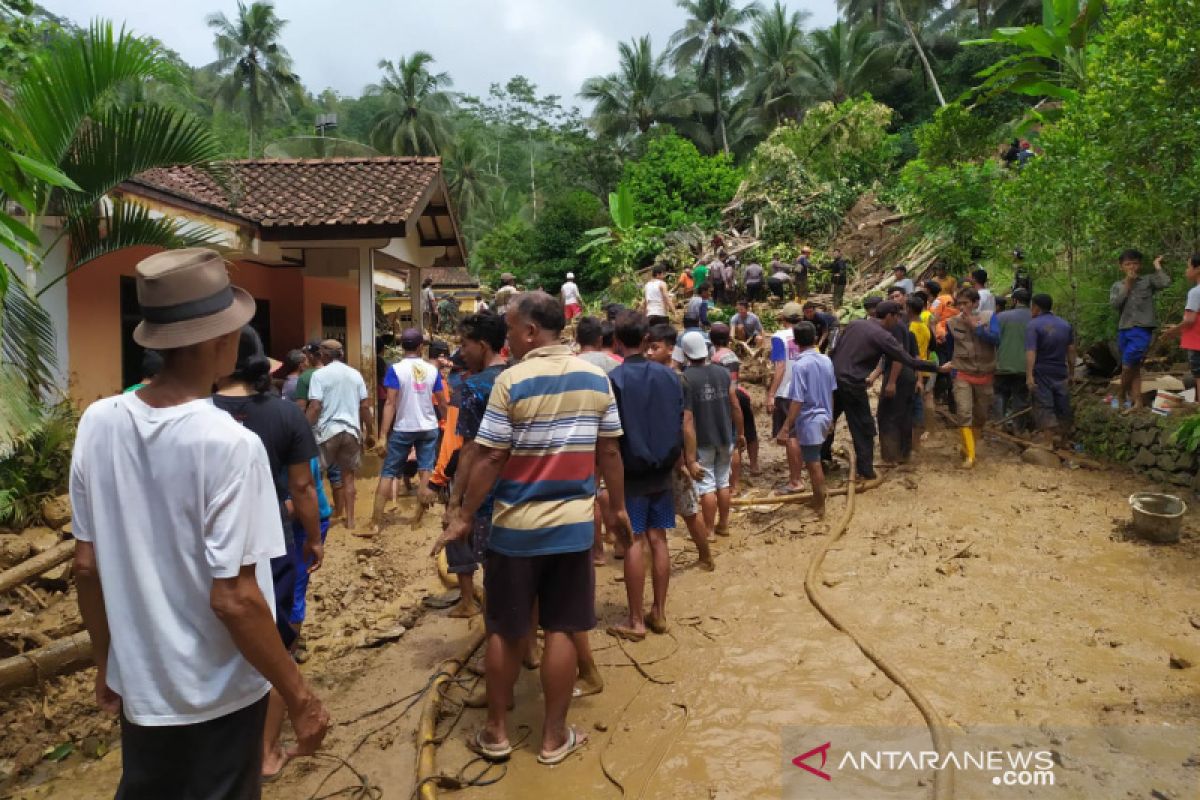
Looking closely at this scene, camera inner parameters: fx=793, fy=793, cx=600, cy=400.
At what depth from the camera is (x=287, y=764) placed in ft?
12.3

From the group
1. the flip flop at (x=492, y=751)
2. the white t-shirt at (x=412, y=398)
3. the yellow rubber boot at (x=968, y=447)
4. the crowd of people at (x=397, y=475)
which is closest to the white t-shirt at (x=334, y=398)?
the crowd of people at (x=397, y=475)

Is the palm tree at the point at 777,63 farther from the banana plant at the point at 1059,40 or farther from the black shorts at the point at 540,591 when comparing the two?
the black shorts at the point at 540,591

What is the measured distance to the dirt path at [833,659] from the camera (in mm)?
3611

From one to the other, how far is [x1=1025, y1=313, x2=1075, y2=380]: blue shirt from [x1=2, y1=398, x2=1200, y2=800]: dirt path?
177 centimetres

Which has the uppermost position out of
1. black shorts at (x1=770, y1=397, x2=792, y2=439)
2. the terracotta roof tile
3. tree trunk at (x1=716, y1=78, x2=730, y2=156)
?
tree trunk at (x1=716, y1=78, x2=730, y2=156)

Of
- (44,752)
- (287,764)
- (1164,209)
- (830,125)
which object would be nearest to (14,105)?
(44,752)

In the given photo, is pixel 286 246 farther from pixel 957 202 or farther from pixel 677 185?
pixel 677 185

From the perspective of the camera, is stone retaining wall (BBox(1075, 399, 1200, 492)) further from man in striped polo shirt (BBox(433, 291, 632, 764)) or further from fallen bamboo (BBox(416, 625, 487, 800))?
fallen bamboo (BBox(416, 625, 487, 800))

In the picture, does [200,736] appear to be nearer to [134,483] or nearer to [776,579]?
[134,483]

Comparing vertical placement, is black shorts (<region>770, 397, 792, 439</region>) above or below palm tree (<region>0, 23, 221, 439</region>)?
below

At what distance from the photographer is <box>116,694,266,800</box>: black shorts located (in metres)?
2.03

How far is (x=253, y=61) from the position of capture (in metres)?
42.0

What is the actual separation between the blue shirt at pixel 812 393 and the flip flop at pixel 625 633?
10.1ft

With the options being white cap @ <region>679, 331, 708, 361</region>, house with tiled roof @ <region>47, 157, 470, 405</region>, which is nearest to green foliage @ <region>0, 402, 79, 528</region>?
house with tiled roof @ <region>47, 157, 470, 405</region>
